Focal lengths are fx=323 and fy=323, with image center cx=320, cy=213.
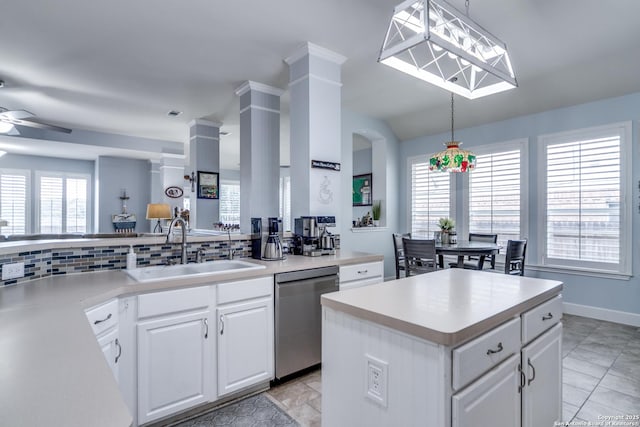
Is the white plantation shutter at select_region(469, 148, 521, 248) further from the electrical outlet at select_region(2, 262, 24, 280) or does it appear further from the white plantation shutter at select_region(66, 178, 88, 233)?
the white plantation shutter at select_region(66, 178, 88, 233)

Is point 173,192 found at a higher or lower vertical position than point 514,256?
higher

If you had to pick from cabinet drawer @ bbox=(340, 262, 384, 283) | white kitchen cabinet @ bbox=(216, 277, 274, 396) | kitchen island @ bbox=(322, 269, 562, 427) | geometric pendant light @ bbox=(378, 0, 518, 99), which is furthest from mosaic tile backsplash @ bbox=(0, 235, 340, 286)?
geometric pendant light @ bbox=(378, 0, 518, 99)

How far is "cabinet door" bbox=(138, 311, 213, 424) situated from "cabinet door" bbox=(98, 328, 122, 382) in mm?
114

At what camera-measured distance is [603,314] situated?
386cm

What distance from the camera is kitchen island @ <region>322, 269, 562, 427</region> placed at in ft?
3.43

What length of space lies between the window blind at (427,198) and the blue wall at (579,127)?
0.77 m

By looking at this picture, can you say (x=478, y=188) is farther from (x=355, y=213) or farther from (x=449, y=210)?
(x=355, y=213)

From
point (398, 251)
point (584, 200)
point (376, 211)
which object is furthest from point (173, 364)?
point (584, 200)

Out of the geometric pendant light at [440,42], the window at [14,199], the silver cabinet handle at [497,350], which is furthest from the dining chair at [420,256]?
the window at [14,199]

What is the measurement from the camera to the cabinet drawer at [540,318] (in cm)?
141

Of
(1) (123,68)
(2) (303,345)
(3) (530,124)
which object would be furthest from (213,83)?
(3) (530,124)

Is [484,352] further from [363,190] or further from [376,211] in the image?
[363,190]

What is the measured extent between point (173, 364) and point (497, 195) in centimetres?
462

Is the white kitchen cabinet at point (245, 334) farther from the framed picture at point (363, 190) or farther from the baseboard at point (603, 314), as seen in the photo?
the framed picture at point (363, 190)
